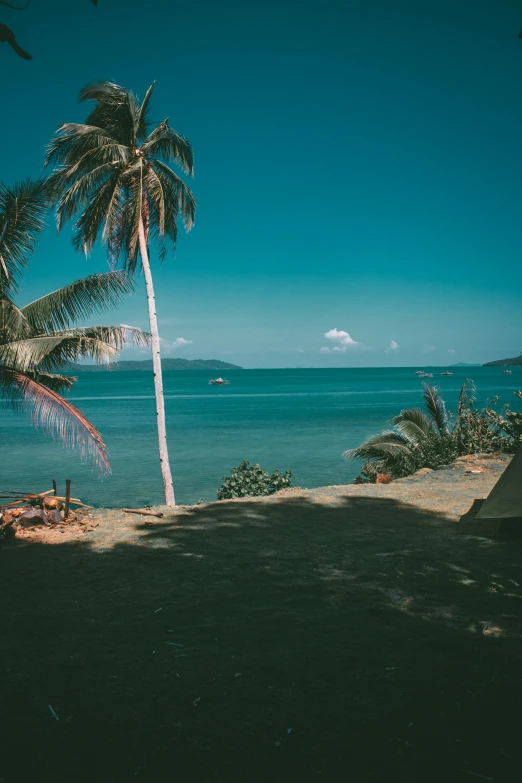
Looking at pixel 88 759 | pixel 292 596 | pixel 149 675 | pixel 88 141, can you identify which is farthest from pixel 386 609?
pixel 88 141

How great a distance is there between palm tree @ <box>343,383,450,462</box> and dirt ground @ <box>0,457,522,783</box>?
9205mm

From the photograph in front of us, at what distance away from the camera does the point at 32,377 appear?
10539 millimetres

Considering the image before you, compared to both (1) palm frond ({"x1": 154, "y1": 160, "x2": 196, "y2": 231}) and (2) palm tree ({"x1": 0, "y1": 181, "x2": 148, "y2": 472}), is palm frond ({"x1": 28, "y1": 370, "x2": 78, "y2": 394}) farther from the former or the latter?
(1) palm frond ({"x1": 154, "y1": 160, "x2": 196, "y2": 231})

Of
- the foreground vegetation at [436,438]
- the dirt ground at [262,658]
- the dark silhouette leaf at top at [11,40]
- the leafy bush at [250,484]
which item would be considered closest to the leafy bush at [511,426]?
Answer: the foreground vegetation at [436,438]

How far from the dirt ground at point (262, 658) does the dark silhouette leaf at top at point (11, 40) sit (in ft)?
11.5

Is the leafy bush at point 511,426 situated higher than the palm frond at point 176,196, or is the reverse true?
the palm frond at point 176,196

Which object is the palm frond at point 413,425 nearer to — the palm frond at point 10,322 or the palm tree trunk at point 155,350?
the palm tree trunk at point 155,350

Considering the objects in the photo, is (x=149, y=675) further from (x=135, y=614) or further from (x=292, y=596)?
(x=292, y=596)

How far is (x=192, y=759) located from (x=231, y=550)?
13.7 feet

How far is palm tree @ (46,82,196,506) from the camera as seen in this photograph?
520 inches

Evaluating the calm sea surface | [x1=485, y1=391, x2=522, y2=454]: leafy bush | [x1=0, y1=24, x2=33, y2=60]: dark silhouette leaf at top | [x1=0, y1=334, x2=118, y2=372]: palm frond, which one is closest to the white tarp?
[x1=0, y1=24, x2=33, y2=60]: dark silhouette leaf at top

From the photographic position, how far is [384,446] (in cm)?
1683

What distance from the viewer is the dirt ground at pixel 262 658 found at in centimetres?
300

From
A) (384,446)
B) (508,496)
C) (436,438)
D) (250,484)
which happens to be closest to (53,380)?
(250,484)
